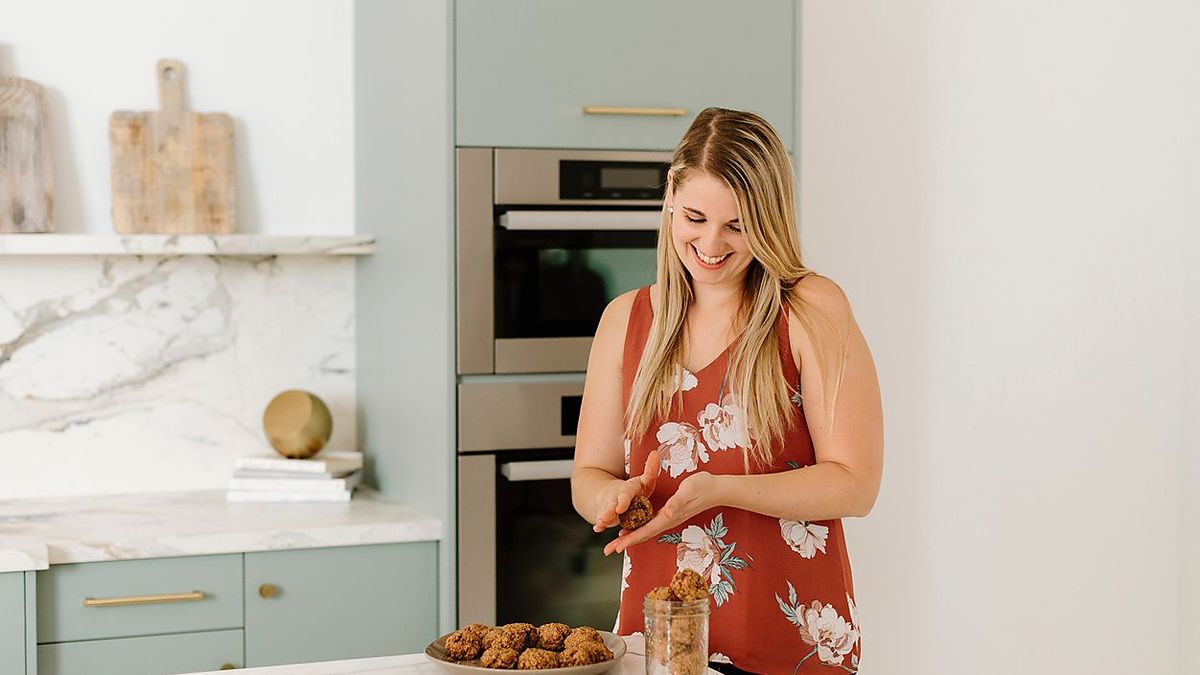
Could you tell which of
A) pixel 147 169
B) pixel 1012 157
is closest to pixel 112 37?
pixel 147 169

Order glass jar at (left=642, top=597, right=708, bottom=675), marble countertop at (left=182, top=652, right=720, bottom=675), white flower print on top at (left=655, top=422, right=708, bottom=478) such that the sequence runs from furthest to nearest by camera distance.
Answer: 1. white flower print on top at (left=655, top=422, right=708, bottom=478)
2. marble countertop at (left=182, top=652, right=720, bottom=675)
3. glass jar at (left=642, top=597, right=708, bottom=675)

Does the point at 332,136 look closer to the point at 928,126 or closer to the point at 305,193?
the point at 305,193

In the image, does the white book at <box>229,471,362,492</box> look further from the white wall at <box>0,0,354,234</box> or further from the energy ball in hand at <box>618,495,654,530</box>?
the energy ball in hand at <box>618,495,654,530</box>

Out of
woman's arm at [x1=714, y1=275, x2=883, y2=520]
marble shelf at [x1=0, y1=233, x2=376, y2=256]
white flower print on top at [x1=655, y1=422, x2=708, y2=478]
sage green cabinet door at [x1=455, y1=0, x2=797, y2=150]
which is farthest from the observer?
marble shelf at [x1=0, y1=233, x2=376, y2=256]

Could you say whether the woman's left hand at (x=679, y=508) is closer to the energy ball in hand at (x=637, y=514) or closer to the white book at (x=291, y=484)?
the energy ball in hand at (x=637, y=514)

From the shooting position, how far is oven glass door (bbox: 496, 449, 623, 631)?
246cm

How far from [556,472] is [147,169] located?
1.18 metres

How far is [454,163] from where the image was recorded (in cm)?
237

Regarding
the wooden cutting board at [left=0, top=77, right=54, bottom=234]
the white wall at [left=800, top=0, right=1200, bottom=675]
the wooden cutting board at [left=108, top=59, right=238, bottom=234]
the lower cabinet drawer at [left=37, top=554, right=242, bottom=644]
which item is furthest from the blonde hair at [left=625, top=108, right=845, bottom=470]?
the wooden cutting board at [left=0, top=77, right=54, bottom=234]

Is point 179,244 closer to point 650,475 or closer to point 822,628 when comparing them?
point 650,475

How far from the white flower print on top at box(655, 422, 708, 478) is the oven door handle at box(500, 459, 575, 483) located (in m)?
0.65

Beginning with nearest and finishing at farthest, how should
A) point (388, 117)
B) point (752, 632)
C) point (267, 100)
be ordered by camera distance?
1. point (752, 632)
2. point (388, 117)
3. point (267, 100)

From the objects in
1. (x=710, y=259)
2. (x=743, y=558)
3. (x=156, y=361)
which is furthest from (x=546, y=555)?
(x=156, y=361)

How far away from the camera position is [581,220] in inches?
96.0
